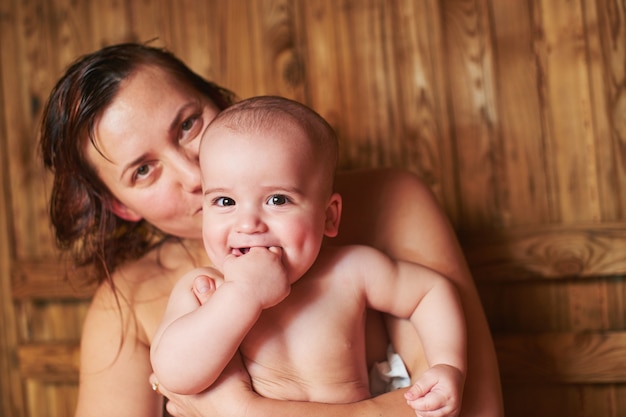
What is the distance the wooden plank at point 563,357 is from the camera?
71.9 inches

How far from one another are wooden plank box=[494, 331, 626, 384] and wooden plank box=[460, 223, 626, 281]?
169 millimetres

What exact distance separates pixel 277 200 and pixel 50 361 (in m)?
1.55

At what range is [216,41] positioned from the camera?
2.15 meters

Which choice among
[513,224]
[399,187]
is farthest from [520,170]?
[399,187]

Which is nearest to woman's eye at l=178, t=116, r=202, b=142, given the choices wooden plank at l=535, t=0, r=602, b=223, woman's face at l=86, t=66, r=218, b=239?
woman's face at l=86, t=66, r=218, b=239

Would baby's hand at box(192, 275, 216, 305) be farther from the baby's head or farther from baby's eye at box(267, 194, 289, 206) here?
baby's eye at box(267, 194, 289, 206)

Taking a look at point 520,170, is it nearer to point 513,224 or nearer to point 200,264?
point 513,224

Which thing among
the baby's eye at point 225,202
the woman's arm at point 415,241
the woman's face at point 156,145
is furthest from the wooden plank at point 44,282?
the baby's eye at point 225,202

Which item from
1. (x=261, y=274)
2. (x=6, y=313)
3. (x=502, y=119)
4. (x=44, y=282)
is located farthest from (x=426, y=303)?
(x=6, y=313)

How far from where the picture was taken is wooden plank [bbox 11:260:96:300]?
2.29m

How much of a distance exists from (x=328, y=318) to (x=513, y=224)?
0.92 metres

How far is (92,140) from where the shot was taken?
1.44m

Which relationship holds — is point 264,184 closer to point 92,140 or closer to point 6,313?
point 92,140

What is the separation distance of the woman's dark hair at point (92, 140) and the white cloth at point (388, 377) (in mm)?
609
